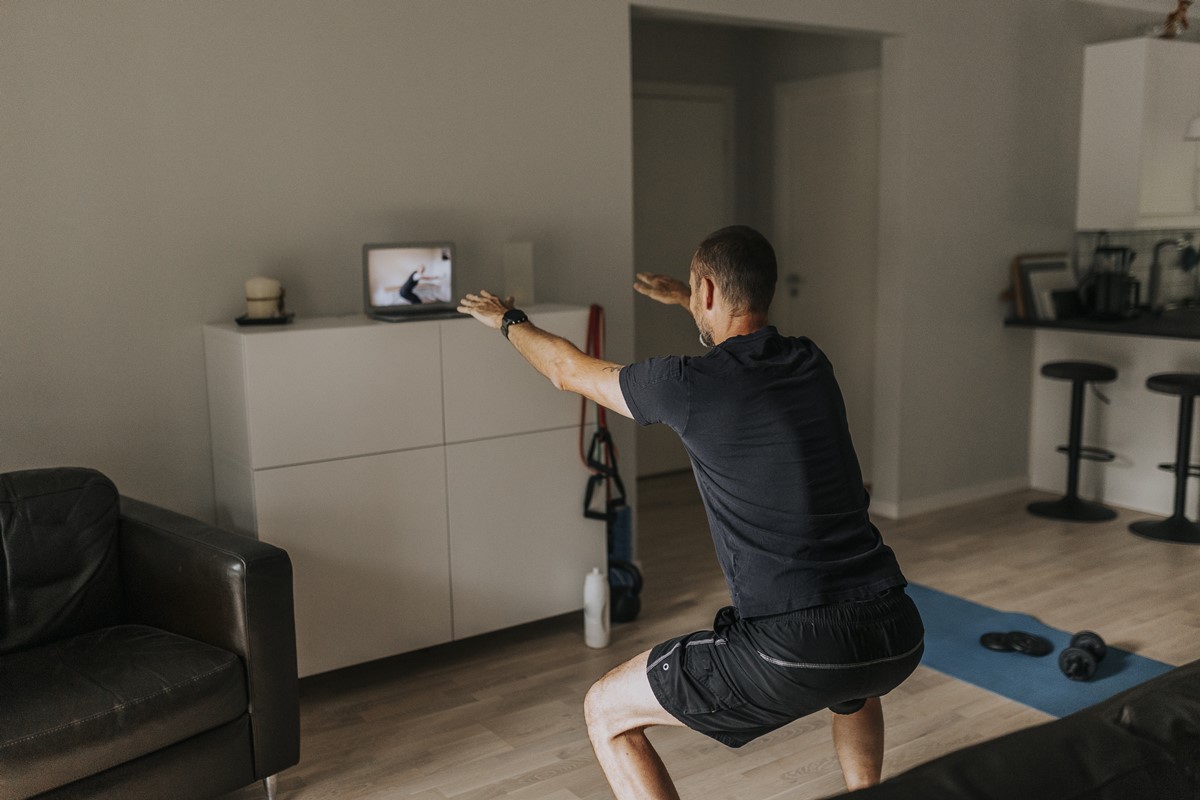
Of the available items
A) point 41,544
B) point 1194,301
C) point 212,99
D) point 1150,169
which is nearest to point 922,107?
point 1150,169

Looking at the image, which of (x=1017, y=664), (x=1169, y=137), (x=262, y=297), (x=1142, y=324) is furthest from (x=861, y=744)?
(x=1169, y=137)

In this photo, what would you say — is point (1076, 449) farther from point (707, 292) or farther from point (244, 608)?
point (244, 608)

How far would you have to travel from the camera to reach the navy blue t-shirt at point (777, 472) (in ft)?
6.68

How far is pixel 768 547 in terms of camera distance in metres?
2.06

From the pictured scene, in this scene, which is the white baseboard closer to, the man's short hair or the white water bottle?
the white water bottle

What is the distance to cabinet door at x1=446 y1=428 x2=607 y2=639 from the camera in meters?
3.66

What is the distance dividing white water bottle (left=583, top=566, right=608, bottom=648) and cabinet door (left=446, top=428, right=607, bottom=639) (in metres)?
0.12

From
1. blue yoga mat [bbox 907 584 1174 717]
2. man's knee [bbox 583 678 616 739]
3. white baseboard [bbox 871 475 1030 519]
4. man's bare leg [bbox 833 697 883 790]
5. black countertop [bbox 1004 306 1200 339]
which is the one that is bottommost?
blue yoga mat [bbox 907 584 1174 717]

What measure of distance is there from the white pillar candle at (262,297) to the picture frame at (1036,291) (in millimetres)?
3918

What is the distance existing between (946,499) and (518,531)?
280cm

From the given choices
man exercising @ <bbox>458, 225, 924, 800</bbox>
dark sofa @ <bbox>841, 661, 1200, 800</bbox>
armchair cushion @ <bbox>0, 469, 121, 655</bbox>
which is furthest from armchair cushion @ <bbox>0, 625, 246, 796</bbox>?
dark sofa @ <bbox>841, 661, 1200, 800</bbox>

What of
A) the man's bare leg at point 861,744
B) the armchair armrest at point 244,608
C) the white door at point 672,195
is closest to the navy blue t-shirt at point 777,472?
the man's bare leg at point 861,744

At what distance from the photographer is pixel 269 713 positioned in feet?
8.92

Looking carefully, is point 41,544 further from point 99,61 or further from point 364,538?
point 99,61
